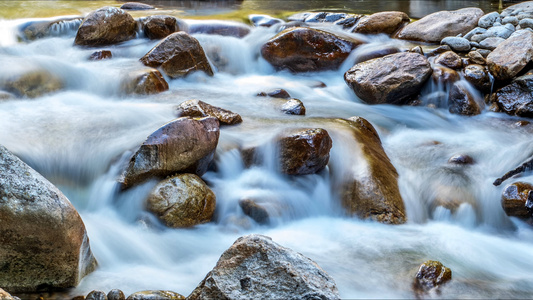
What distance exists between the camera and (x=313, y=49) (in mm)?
8586

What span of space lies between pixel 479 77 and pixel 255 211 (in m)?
4.42

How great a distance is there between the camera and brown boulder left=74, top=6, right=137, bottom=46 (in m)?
8.74

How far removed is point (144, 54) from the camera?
8500mm

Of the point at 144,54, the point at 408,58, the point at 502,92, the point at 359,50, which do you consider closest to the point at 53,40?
the point at 144,54

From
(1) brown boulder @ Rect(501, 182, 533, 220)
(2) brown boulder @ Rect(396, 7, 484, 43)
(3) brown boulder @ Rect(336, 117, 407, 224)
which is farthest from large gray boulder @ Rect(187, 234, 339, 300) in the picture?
(2) brown boulder @ Rect(396, 7, 484, 43)

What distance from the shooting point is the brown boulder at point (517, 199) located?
473 cm

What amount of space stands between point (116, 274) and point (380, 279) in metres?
1.94

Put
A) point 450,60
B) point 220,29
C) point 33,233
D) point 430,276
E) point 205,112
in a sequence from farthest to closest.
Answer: point 220,29 → point 450,60 → point 205,112 → point 430,276 → point 33,233

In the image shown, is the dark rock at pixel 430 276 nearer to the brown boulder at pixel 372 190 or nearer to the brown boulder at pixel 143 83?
the brown boulder at pixel 372 190

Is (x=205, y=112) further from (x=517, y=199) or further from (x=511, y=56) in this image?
(x=511, y=56)

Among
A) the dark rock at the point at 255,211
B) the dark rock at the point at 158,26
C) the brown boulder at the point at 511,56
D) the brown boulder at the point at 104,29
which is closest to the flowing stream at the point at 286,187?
the dark rock at the point at 255,211

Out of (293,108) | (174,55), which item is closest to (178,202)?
(293,108)

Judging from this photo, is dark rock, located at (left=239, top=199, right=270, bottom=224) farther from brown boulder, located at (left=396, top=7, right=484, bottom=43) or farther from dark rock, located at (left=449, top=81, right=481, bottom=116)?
brown boulder, located at (left=396, top=7, right=484, bottom=43)

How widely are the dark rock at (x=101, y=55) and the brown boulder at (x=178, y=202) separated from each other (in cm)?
464
